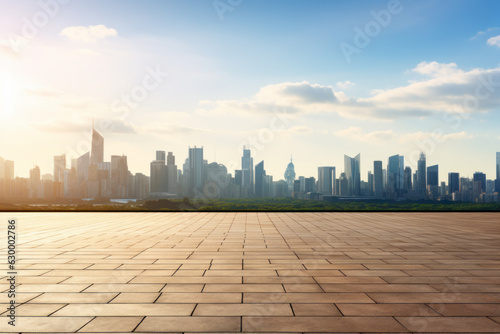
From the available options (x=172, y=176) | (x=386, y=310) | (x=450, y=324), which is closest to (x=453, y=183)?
(x=172, y=176)

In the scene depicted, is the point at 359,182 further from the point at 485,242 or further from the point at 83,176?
the point at 485,242

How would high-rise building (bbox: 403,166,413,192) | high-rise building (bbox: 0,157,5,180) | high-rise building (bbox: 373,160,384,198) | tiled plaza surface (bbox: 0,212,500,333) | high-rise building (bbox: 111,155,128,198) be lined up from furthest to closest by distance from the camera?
high-rise building (bbox: 373,160,384,198) → high-rise building (bbox: 403,166,413,192) → high-rise building (bbox: 111,155,128,198) → high-rise building (bbox: 0,157,5,180) → tiled plaza surface (bbox: 0,212,500,333)

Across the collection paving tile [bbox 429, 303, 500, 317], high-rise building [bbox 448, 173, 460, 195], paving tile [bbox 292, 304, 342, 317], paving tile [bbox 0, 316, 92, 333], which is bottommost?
paving tile [bbox 429, 303, 500, 317]

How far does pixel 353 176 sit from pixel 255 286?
5836cm

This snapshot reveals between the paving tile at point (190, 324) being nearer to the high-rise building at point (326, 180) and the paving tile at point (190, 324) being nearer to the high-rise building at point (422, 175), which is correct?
the high-rise building at point (422, 175)

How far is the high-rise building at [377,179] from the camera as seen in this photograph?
4654 cm

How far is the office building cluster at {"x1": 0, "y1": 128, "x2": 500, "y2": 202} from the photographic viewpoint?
69.8 ft

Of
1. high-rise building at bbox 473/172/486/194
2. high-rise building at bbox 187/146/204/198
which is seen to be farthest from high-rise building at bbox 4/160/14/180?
high-rise building at bbox 473/172/486/194

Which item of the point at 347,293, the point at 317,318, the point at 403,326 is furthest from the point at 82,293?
the point at 403,326

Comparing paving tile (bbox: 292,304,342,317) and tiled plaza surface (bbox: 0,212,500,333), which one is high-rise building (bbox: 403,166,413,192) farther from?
paving tile (bbox: 292,304,342,317)

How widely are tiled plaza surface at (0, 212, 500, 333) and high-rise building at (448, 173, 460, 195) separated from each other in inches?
1308

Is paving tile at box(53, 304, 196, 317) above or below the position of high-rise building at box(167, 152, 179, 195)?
below

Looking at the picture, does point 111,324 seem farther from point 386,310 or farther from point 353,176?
point 353,176

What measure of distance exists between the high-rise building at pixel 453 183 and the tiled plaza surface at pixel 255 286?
33216 millimetres
